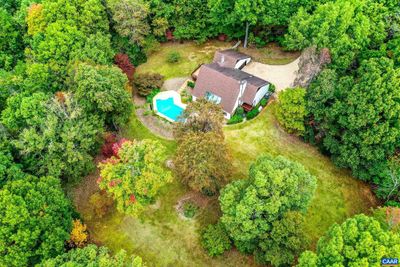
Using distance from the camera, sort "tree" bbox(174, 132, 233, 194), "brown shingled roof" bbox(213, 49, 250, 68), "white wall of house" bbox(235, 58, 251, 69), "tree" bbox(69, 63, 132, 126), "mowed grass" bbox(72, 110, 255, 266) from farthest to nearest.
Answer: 1. "white wall of house" bbox(235, 58, 251, 69)
2. "brown shingled roof" bbox(213, 49, 250, 68)
3. "tree" bbox(69, 63, 132, 126)
4. "mowed grass" bbox(72, 110, 255, 266)
5. "tree" bbox(174, 132, 233, 194)

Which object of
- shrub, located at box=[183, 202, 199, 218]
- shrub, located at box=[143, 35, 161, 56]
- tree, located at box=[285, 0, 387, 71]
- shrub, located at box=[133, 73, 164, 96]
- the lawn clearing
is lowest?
shrub, located at box=[183, 202, 199, 218]

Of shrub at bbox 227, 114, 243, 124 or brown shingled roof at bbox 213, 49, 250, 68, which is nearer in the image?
shrub at bbox 227, 114, 243, 124

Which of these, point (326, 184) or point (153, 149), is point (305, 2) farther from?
point (153, 149)

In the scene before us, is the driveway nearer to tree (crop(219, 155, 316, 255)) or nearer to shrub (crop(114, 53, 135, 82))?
shrub (crop(114, 53, 135, 82))

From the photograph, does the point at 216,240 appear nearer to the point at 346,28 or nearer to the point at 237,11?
the point at 346,28

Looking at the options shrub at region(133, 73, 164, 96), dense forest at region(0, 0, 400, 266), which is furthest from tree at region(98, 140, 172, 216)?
shrub at region(133, 73, 164, 96)

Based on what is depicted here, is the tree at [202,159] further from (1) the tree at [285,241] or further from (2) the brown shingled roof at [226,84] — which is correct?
(2) the brown shingled roof at [226,84]

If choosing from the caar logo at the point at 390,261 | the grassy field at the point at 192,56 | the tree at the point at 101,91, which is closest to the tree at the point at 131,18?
the grassy field at the point at 192,56

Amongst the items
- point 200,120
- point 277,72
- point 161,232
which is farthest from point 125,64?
point 161,232

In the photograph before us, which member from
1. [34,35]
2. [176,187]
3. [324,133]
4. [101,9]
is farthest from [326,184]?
[34,35]
